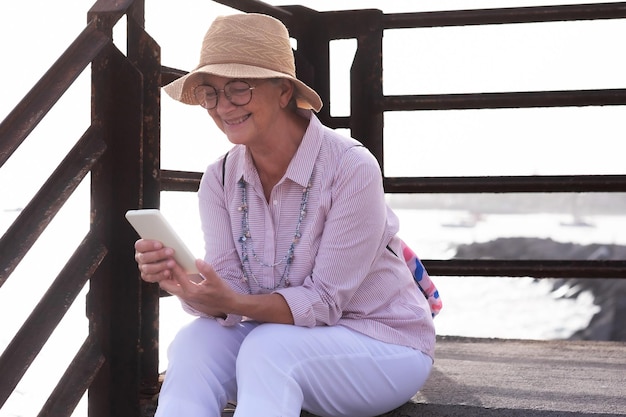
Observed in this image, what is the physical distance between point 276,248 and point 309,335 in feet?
1.00

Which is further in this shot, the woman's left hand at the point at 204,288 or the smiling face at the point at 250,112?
the smiling face at the point at 250,112

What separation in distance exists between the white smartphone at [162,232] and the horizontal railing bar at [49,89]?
0.32 meters

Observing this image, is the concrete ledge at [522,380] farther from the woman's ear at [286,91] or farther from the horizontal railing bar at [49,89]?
the horizontal railing bar at [49,89]

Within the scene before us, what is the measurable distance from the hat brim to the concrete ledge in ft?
2.83

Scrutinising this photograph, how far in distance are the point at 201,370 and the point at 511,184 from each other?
81.4 inches

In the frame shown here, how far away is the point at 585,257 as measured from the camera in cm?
2939

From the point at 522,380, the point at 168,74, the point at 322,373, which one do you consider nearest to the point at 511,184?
the point at 522,380

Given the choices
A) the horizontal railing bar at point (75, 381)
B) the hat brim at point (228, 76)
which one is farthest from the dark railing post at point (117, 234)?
the hat brim at point (228, 76)

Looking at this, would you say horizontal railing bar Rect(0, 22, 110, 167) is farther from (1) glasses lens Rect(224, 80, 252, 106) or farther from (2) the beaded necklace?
(2) the beaded necklace

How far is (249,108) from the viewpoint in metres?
2.43

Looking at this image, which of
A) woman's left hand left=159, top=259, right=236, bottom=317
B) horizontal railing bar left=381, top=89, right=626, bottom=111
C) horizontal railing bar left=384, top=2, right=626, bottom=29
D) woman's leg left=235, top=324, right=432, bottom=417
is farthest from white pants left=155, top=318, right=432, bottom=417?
horizontal railing bar left=384, top=2, right=626, bottom=29

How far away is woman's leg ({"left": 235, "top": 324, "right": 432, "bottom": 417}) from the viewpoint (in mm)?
2113

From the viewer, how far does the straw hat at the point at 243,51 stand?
2357mm

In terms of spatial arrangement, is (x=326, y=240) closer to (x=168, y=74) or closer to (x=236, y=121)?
(x=236, y=121)
